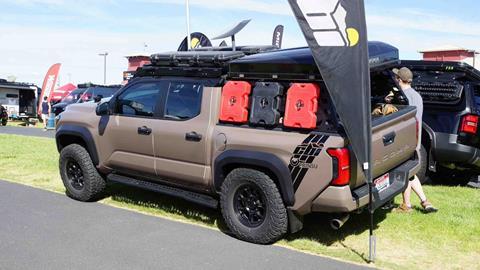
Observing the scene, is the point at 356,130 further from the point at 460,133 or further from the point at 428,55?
the point at 428,55

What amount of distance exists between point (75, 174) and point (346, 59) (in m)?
4.55

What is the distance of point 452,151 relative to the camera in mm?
7789

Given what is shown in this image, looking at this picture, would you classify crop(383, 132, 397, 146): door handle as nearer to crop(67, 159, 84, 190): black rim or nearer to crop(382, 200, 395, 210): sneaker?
crop(382, 200, 395, 210): sneaker

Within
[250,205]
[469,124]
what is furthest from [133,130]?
[469,124]

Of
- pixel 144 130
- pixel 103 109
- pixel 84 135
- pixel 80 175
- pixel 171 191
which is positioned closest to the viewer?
pixel 171 191

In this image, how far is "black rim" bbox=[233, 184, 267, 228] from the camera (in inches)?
211

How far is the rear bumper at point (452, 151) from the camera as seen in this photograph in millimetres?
7746

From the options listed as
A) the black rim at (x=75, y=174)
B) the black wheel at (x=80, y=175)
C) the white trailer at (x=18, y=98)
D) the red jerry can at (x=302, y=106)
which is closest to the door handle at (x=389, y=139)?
the red jerry can at (x=302, y=106)

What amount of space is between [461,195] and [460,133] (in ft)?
3.09

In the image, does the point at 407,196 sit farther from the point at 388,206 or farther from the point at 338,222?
the point at 338,222

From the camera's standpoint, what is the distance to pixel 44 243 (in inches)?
213

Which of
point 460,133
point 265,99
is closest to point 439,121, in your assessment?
point 460,133

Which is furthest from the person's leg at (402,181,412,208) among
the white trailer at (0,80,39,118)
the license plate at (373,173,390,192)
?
the white trailer at (0,80,39,118)

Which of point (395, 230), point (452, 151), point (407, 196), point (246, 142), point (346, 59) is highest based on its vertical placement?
point (346, 59)
